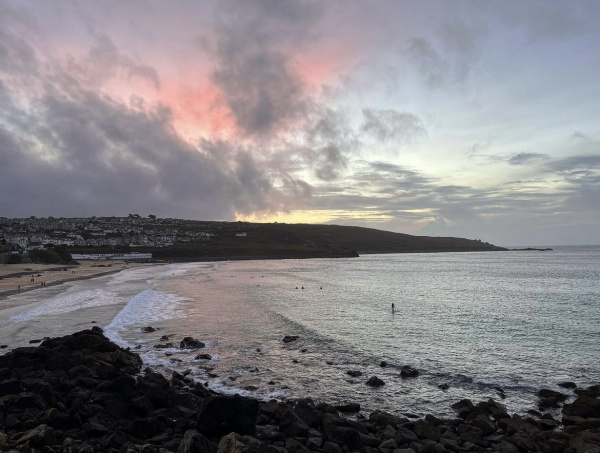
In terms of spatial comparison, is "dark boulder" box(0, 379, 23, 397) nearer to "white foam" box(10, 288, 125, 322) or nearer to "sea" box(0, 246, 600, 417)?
"sea" box(0, 246, 600, 417)

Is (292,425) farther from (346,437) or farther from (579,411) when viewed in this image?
(579,411)

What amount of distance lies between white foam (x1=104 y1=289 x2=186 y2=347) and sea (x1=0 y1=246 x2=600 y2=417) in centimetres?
12

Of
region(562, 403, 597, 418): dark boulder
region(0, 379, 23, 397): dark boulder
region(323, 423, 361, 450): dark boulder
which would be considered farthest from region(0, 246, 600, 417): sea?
region(0, 379, 23, 397): dark boulder

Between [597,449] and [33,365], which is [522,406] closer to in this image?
[597,449]

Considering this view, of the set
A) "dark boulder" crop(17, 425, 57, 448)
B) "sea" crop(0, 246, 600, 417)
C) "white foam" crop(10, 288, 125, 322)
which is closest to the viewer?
"dark boulder" crop(17, 425, 57, 448)

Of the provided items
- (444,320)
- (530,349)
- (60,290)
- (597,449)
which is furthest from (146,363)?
(60,290)

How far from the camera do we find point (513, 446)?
41.8 feet

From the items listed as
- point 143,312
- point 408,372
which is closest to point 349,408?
point 408,372

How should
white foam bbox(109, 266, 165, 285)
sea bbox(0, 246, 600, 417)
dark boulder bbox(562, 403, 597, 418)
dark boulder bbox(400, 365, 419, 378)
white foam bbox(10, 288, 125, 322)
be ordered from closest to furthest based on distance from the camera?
dark boulder bbox(562, 403, 597, 418) → sea bbox(0, 246, 600, 417) → dark boulder bbox(400, 365, 419, 378) → white foam bbox(10, 288, 125, 322) → white foam bbox(109, 266, 165, 285)

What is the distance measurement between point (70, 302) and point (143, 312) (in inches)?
418

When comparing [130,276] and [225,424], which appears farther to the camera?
[130,276]

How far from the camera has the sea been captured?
19141 mm

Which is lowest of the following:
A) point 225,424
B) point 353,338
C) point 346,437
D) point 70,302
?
point 353,338

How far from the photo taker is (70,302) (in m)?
44.7
